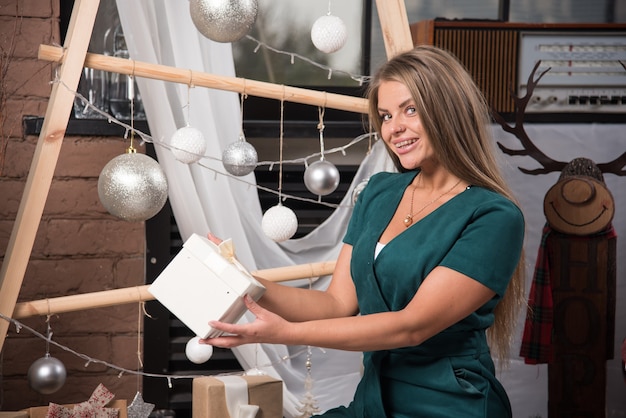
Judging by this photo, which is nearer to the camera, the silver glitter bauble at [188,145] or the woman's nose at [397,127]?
the woman's nose at [397,127]

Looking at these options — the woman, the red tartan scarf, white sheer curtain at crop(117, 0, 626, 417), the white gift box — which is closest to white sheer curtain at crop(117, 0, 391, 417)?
white sheer curtain at crop(117, 0, 626, 417)

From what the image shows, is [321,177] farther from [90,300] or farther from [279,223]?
[90,300]

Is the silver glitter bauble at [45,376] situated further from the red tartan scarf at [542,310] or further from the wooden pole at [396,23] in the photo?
the red tartan scarf at [542,310]

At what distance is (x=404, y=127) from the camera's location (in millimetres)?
1540

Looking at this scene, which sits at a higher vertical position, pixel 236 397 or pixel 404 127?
pixel 404 127

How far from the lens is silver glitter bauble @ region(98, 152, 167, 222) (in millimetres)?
1723

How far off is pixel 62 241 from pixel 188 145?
793mm

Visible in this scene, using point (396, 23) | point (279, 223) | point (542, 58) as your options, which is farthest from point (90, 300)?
point (542, 58)

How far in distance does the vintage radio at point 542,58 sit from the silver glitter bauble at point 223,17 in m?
0.89

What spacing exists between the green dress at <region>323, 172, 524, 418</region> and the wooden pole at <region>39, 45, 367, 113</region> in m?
0.45

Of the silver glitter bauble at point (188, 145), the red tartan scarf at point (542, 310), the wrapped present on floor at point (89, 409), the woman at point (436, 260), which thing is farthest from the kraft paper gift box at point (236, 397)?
the red tartan scarf at point (542, 310)

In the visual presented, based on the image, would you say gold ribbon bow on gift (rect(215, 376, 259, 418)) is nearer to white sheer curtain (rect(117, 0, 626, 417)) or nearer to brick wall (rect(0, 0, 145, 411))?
white sheer curtain (rect(117, 0, 626, 417))

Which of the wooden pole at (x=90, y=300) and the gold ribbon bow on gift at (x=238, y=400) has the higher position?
the wooden pole at (x=90, y=300)

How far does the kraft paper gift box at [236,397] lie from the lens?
158 cm
